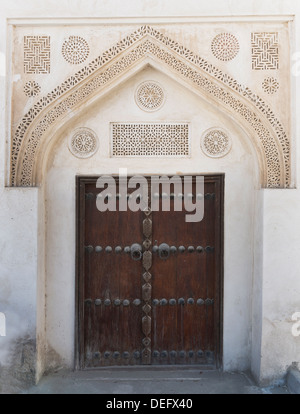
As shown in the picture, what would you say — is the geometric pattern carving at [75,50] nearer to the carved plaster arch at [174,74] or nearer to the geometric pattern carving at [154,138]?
the carved plaster arch at [174,74]

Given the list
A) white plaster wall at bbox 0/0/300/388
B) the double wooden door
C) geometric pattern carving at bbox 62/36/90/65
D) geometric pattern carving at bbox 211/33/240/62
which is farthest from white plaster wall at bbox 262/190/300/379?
geometric pattern carving at bbox 62/36/90/65

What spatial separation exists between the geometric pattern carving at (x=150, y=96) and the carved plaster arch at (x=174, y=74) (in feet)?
0.65

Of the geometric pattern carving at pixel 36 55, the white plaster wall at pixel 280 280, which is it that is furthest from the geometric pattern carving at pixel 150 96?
the white plaster wall at pixel 280 280

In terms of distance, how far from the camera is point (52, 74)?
2.99 m

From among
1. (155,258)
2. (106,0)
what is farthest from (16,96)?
(155,258)

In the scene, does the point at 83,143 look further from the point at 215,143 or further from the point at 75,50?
the point at 215,143

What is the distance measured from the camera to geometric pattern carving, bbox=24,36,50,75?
9.83 feet

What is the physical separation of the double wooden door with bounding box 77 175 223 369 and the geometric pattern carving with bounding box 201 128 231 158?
23 cm

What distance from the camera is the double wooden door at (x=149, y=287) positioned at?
325 centimetres

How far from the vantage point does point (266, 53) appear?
118 inches

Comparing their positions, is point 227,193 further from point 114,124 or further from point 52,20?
point 52,20

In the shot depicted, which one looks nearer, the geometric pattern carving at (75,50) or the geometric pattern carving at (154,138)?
the geometric pattern carving at (75,50)

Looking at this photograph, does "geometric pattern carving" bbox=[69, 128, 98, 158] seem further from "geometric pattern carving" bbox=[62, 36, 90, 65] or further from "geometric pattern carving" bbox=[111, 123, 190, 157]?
"geometric pattern carving" bbox=[62, 36, 90, 65]

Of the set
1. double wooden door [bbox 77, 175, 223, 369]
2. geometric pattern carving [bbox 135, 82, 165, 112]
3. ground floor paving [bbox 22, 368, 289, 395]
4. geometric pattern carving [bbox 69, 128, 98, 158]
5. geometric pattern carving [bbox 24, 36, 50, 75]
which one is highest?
geometric pattern carving [bbox 24, 36, 50, 75]
